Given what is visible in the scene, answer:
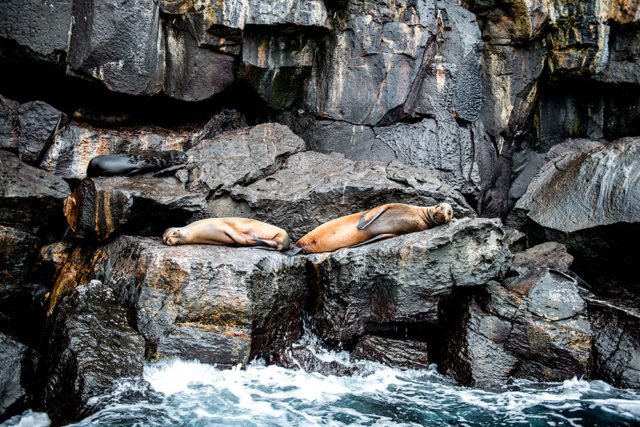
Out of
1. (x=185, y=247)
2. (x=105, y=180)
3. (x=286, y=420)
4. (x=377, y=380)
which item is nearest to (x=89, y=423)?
(x=286, y=420)

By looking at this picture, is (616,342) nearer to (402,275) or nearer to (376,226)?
(402,275)

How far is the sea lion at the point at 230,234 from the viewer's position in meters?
7.09

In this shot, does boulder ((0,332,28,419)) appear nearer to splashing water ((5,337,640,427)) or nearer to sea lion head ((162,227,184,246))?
splashing water ((5,337,640,427))

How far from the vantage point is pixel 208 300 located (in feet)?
20.3

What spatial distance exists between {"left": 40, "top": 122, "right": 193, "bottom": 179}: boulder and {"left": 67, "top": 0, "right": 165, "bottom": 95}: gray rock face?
0.65 metres


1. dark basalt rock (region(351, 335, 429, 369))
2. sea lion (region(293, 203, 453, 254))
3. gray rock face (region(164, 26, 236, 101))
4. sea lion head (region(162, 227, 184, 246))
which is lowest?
dark basalt rock (region(351, 335, 429, 369))

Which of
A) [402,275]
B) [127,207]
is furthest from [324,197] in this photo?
[127,207]

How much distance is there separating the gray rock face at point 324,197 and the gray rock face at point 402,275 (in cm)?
133

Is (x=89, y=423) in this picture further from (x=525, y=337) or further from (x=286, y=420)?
(x=525, y=337)

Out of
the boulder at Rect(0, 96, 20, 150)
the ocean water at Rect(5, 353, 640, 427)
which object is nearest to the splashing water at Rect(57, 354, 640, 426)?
the ocean water at Rect(5, 353, 640, 427)

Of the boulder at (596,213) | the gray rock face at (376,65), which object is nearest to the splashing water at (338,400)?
the boulder at (596,213)

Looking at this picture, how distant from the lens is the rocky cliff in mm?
6297

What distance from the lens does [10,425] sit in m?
5.20

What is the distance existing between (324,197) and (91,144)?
11.1 feet
